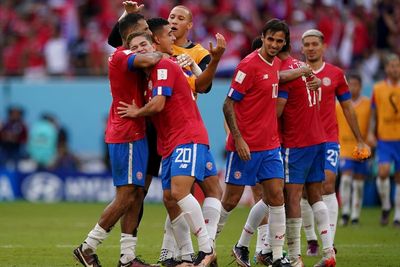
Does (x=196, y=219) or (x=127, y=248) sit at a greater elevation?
(x=196, y=219)

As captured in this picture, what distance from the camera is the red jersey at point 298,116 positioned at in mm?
12297

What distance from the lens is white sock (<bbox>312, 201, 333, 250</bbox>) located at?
40.1 feet

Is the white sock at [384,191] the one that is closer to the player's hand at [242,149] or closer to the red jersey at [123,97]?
the player's hand at [242,149]

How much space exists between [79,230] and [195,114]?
6486mm

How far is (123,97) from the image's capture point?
11.5 meters

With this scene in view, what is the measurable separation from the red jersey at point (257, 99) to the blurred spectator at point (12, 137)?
15033 millimetres

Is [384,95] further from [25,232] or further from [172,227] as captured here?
[172,227]

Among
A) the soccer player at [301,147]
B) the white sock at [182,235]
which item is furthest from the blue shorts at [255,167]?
the white sock at [182,235]

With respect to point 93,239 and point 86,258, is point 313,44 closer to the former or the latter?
point 93,239

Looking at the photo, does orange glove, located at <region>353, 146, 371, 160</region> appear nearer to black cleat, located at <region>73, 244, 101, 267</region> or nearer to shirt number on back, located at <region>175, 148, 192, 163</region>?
shirt number on back, located at <region>175, 148, 192, 163</region>

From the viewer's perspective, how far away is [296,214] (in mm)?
12016

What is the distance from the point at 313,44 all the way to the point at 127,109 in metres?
3.41

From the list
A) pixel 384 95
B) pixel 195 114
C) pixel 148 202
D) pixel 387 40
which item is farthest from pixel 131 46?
pixel 387 40

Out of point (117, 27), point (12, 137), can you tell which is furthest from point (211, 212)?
point (12, 137)
